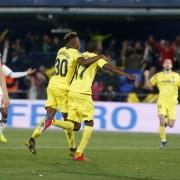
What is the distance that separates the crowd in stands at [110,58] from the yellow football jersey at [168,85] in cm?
686

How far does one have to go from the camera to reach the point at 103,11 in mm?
28406

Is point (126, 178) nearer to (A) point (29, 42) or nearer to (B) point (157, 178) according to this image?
(B) point (157, 178)

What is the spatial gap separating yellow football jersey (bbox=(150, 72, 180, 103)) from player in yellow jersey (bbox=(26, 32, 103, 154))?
17.7 feet

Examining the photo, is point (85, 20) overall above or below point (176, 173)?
above

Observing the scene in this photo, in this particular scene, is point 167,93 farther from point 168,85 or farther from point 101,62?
point 101,62

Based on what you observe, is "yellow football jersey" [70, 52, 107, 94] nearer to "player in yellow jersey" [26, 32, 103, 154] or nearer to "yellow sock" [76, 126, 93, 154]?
"player in yellow jersey" [26, 32, 103, 154]

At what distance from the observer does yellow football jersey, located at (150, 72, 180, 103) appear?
1970 cm

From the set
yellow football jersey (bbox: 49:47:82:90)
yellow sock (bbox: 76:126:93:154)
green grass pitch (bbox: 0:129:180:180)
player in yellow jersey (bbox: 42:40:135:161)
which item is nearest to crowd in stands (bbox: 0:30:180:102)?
green grass pitch (bbox: 0:129:180:180)

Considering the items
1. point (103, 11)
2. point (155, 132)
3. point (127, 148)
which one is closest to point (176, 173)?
point (127, 148)

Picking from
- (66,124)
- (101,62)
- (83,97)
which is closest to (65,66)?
(83,97)

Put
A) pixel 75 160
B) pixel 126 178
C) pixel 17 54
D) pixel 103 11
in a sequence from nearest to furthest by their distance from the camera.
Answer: pixel 126 178 → pixel 75 160 → pixel 103 11 → pixel 17 54

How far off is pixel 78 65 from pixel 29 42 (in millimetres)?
18289

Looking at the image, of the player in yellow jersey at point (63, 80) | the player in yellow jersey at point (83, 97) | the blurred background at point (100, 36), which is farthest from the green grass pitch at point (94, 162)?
the blurred background at point (100, 36)

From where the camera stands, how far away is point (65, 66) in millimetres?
14508
